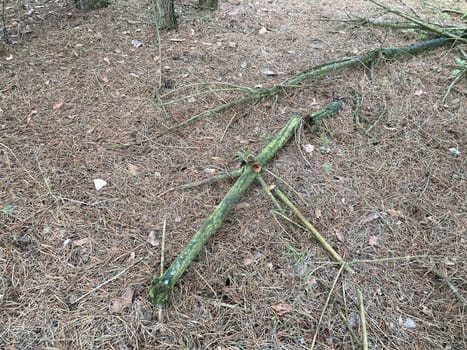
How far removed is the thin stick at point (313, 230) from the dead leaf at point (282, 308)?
44 cm

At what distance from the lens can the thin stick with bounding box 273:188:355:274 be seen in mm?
2113

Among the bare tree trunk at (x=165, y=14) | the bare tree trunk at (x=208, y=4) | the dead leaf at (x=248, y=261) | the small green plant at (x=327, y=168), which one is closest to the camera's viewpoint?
the dead leaf at (x=248, y=261)

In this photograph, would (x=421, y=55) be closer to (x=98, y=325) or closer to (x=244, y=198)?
(x=244, y=198)

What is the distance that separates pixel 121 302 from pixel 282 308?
863mm

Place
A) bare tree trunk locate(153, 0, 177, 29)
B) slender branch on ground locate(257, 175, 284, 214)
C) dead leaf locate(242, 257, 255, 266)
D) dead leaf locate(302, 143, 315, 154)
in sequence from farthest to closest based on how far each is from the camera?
bare tree trunk locate(153, 0, 177, 29)
dead leaf locate(302, 143, 315, 154)
slender branch on ground locate(257, 175, 284, 214)
dead leaf locate(242, 257, 255, 266)

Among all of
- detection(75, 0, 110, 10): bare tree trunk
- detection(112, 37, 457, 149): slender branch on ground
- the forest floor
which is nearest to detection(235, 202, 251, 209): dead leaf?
the forest floor

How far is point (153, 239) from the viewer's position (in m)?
2.18

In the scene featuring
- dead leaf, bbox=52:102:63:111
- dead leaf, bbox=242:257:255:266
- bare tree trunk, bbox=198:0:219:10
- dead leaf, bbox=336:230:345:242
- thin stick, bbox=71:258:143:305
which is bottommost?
dead leaf, bbox=336:230:345:242

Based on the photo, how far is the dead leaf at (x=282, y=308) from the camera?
189cm

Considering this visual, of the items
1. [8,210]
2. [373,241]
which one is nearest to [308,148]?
[373,241]

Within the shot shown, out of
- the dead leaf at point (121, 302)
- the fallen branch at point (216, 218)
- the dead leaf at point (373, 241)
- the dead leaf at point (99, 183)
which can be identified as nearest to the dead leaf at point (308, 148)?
the fallen branch at point (216, 218)

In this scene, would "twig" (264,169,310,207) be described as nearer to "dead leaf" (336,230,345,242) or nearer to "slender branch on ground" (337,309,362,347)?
"dead leaf" (336,230,345,242)

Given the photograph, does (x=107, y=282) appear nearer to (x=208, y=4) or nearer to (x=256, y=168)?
(x=256, y=168)

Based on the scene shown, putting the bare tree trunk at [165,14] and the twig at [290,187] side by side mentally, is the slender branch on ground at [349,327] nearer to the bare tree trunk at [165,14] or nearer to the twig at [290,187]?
the twig at [290,187]
